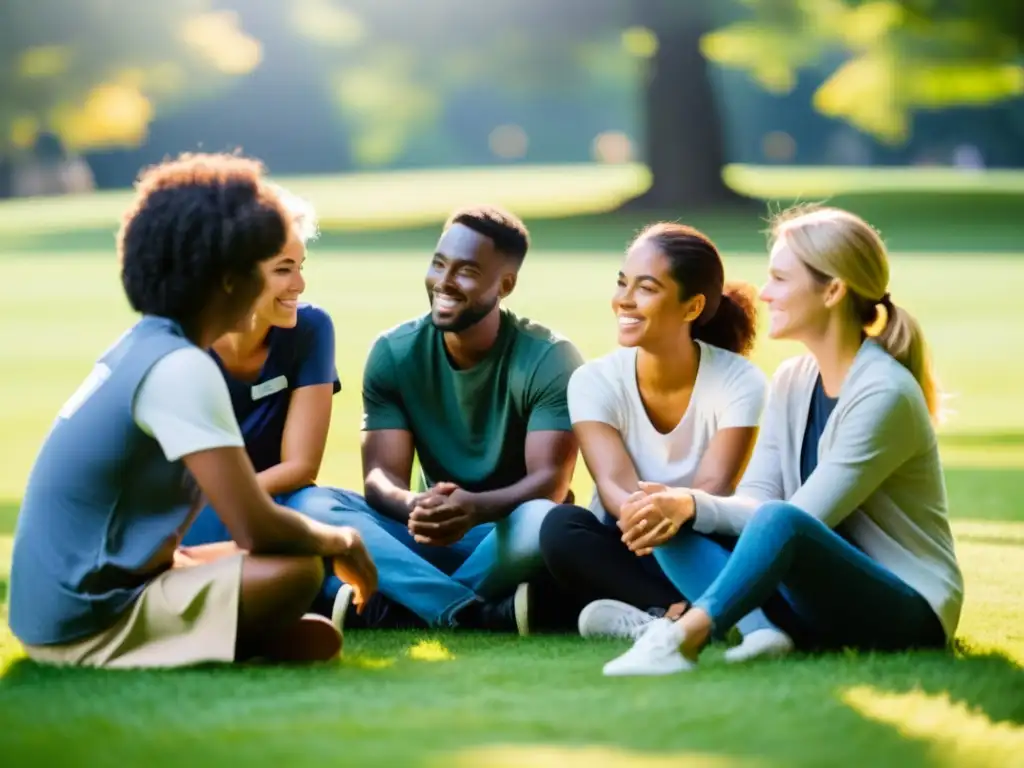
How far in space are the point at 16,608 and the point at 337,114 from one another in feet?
199

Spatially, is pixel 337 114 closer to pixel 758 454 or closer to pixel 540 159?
pixel 540 159

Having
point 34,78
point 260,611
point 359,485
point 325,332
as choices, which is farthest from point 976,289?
point 34,78

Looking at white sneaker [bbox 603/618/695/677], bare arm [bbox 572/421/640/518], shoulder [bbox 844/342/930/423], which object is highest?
shoulder [bbox 844/342/930/423]

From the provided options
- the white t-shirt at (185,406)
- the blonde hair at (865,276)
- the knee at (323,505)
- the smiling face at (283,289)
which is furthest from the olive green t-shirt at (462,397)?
the white t-shirt at (185,406)

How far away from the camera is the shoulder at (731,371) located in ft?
Answer: 19.5

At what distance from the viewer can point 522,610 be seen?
19.3 ft

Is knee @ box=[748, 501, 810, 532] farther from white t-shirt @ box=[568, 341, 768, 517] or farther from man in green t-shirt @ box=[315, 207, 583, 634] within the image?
man in green t-shirt @ box=[315, 207, 583, 634]

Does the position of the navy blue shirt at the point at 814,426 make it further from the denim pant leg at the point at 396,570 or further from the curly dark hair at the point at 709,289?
the denim pant leg at the point at 396,570

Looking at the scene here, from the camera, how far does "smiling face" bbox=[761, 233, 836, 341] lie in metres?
5.43

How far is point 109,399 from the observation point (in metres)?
4.70

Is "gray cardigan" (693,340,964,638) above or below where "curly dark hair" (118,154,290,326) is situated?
below

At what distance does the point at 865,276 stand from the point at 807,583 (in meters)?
0.94

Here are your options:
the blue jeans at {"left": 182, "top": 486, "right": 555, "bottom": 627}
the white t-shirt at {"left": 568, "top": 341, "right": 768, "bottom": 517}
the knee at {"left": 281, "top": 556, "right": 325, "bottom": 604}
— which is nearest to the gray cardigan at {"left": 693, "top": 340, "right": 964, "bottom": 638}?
the white t-shirt at {"left": 568, "top": 341, "right": 768, "bottom": 517}

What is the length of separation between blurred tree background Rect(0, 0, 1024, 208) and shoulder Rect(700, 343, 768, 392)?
87.1 feet
